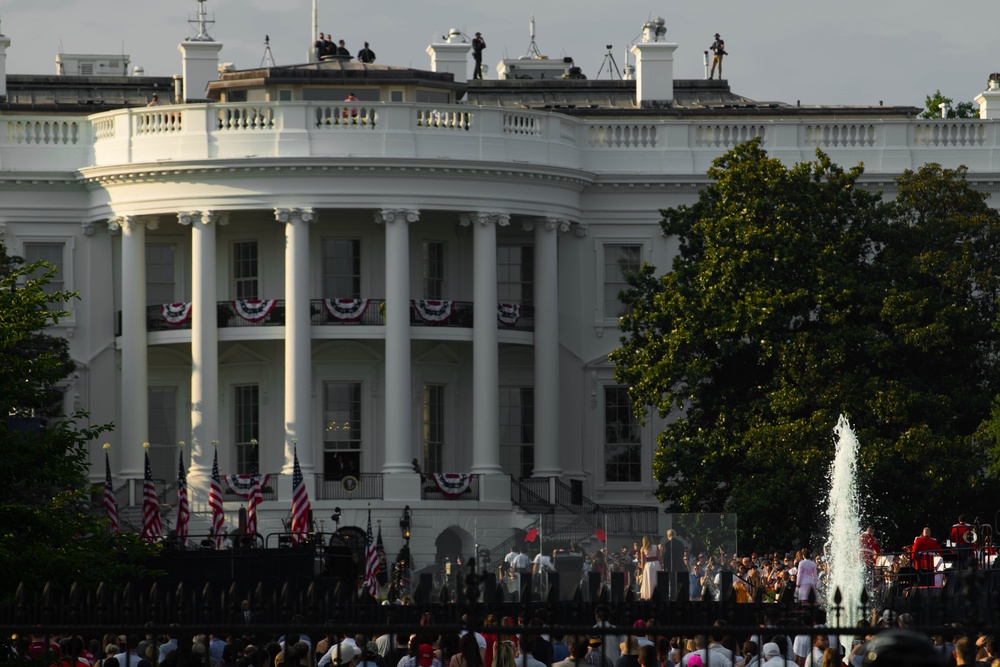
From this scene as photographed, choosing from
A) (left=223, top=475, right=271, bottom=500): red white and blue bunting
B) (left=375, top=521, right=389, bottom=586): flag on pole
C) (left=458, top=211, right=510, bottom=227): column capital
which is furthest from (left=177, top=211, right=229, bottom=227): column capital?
(left=375, top=521, right=389, bottom=586): flag on pole

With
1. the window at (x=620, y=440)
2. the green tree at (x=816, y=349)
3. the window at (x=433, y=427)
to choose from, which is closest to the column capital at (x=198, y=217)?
the window at (x=433, y=427)

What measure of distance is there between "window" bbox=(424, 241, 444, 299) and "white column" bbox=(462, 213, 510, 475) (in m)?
2.45

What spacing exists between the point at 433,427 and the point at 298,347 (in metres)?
5.36

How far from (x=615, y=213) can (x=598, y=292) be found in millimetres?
2122

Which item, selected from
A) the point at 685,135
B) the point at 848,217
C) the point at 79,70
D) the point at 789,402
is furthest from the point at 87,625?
the point at 79,70

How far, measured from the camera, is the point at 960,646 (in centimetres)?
1605

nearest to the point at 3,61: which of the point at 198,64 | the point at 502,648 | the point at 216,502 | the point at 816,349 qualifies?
the point at 198,64

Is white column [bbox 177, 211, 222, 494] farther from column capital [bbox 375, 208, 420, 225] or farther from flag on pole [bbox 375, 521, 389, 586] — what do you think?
flag on pole [bbox 375, 521, 389, 586]

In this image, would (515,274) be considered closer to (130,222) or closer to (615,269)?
(615,269)

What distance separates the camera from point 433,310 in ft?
185

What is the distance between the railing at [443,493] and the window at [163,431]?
687 cm

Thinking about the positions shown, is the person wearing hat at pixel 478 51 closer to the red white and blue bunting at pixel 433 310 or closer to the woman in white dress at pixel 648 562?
the red white and blue bunting at pixel 433 310

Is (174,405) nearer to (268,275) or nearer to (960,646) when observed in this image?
(268,275)

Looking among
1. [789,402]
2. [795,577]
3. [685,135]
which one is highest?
[685,135]
